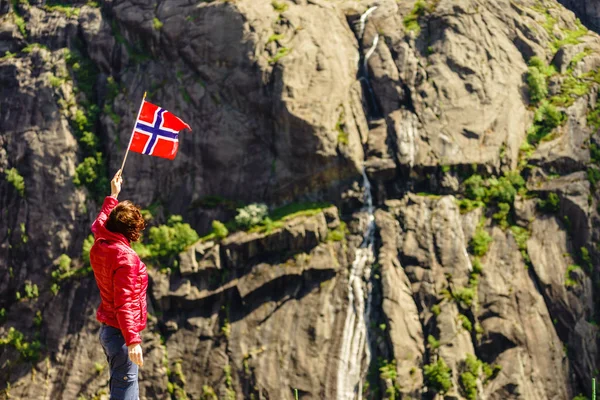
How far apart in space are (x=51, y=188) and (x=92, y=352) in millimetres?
11312

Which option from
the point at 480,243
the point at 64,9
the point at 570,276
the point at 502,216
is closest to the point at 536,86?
the point at 502,216

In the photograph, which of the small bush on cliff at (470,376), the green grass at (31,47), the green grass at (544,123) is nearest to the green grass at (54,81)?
the green grass at (31,47)

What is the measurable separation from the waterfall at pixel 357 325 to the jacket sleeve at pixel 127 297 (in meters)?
32.0

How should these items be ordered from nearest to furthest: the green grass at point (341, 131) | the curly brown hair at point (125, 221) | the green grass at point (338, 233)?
the curly brown hair at point (125, 221) → the green grass at point (338, 233) → the green grass at point (341, 131)

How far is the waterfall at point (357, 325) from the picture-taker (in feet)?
132

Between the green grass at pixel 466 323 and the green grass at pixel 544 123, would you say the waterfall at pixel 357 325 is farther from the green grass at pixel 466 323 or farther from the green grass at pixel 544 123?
the green grass at pixel 544 123

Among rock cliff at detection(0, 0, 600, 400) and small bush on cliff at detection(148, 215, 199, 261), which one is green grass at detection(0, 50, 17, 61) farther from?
small bush on cliff at detection(148, 215, 199, 261)

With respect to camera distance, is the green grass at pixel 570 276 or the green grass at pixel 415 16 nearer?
the green grass at pixel 570 276

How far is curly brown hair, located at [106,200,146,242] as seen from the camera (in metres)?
9.76

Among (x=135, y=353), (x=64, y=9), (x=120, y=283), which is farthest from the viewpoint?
(x=64, y=9)

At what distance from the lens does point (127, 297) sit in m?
9.52

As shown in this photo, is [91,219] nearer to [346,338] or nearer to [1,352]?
[1,352]

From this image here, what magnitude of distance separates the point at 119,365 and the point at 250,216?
34207mm

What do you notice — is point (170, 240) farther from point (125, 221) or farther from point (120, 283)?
point (120, 283)
